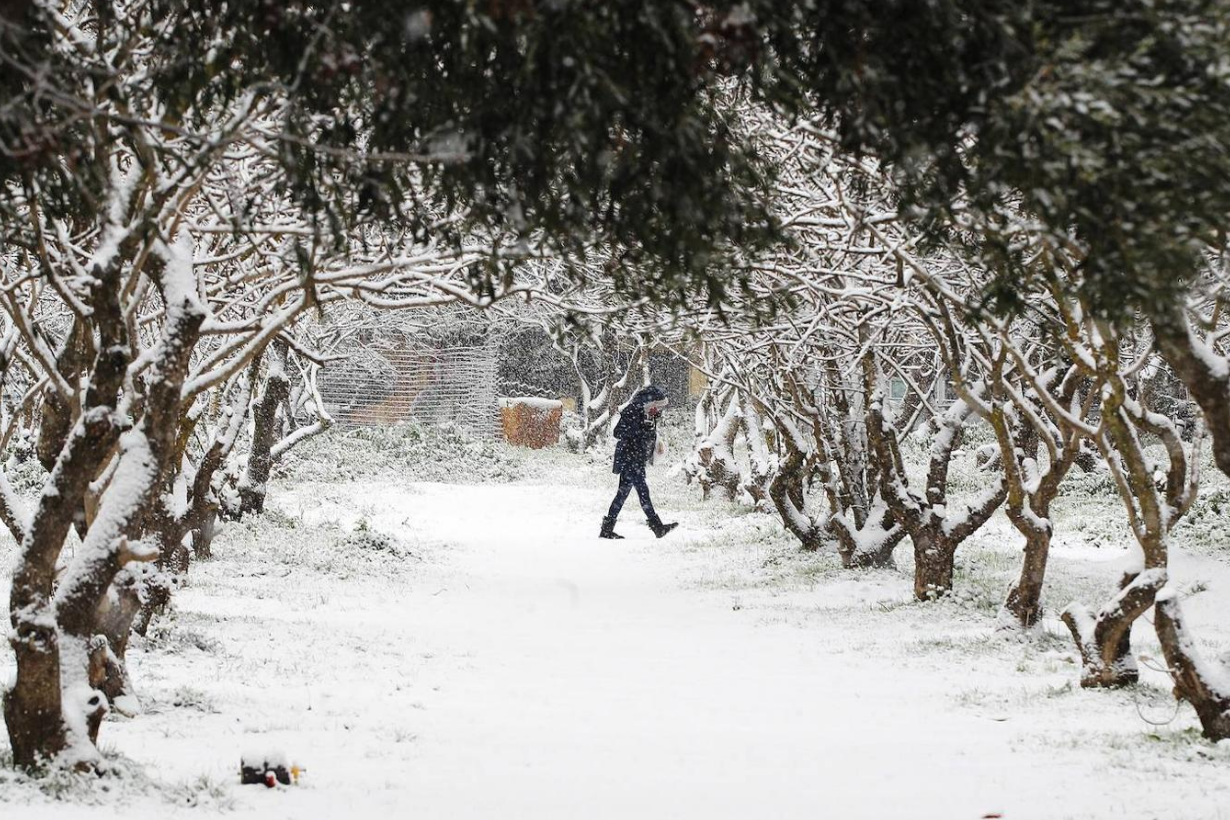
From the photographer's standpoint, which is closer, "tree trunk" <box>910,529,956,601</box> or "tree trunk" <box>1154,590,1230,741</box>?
"tree trunk" <box>1154,590,1230,741</box>

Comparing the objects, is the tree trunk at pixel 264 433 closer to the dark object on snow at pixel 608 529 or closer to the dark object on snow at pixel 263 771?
the dark object on snow at pixel 608 529

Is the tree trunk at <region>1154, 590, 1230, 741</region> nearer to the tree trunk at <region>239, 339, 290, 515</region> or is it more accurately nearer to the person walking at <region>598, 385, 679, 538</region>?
the tree trunk at <region>239, 339, 290, 515</region>

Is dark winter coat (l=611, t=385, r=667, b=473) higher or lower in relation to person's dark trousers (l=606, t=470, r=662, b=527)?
higher

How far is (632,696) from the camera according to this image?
852 cm

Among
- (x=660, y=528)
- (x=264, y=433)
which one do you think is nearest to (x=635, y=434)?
(x=660, y=528)

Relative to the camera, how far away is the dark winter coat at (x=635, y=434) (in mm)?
17719

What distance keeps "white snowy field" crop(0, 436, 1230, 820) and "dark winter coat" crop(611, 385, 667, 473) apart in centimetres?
157

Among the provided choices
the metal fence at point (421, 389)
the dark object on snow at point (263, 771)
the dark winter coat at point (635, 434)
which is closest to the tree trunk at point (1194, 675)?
the dark object on snow at point (263, 771)

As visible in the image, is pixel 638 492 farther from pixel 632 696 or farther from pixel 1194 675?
pixel 1194 675

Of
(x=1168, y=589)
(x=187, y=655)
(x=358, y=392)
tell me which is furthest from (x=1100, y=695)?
(x=358, y=392)

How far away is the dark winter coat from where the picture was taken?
1772 centimetres

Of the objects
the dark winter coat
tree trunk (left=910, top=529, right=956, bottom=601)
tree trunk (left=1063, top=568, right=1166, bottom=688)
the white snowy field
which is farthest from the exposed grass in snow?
tree trunk (left=1063, top=568, right=1166, bottom=688)

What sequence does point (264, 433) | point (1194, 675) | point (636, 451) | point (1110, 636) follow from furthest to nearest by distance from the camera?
1. point (636, 451)
2. point (264, 433)
3. point (1110, 636)
4. point (1194, 675)

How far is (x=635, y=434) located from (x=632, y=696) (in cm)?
946
